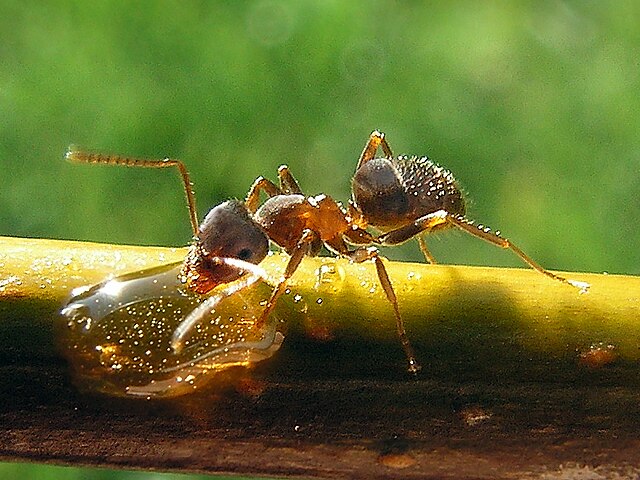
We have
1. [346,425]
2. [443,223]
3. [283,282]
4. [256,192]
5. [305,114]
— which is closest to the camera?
[346,425]

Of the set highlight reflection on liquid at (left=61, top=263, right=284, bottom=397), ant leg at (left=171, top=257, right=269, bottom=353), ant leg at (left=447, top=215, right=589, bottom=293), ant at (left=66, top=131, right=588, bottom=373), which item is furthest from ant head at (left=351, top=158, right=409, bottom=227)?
highlight reflection on liquid at (left=61, top=263, right=284, bottom=397)

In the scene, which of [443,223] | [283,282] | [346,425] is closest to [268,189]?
[443,223]

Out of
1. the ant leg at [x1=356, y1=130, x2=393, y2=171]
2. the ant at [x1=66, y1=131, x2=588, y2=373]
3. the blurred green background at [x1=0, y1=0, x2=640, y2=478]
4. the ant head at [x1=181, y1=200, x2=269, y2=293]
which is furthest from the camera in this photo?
the blurred green background at [x1=0, y1=0, x2=640, y2=478]

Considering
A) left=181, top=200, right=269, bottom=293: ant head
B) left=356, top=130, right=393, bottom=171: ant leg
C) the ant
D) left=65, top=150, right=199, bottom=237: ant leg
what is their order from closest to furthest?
left=181, top=200, right=269, bottom=293: ant head → the ant → left=65, top=150, right=199, bottom=237: ant leg → left=356, top=130, right=393, bottom=171: ant leg

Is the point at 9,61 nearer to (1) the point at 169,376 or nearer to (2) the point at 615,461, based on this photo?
(1) the point at 169,376

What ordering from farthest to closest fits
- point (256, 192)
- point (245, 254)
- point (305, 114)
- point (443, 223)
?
point (305, 114), point (256, 192), point (443, 223), point (245, 254)

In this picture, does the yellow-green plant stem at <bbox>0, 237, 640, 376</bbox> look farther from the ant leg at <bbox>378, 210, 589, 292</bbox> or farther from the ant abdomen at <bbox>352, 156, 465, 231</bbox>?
the ant abdomen at <bbox>352, 156, 465, 231</bbox>

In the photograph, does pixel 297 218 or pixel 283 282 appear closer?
pixel 283 282

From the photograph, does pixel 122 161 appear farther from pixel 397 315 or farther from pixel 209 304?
pixel 397 315
